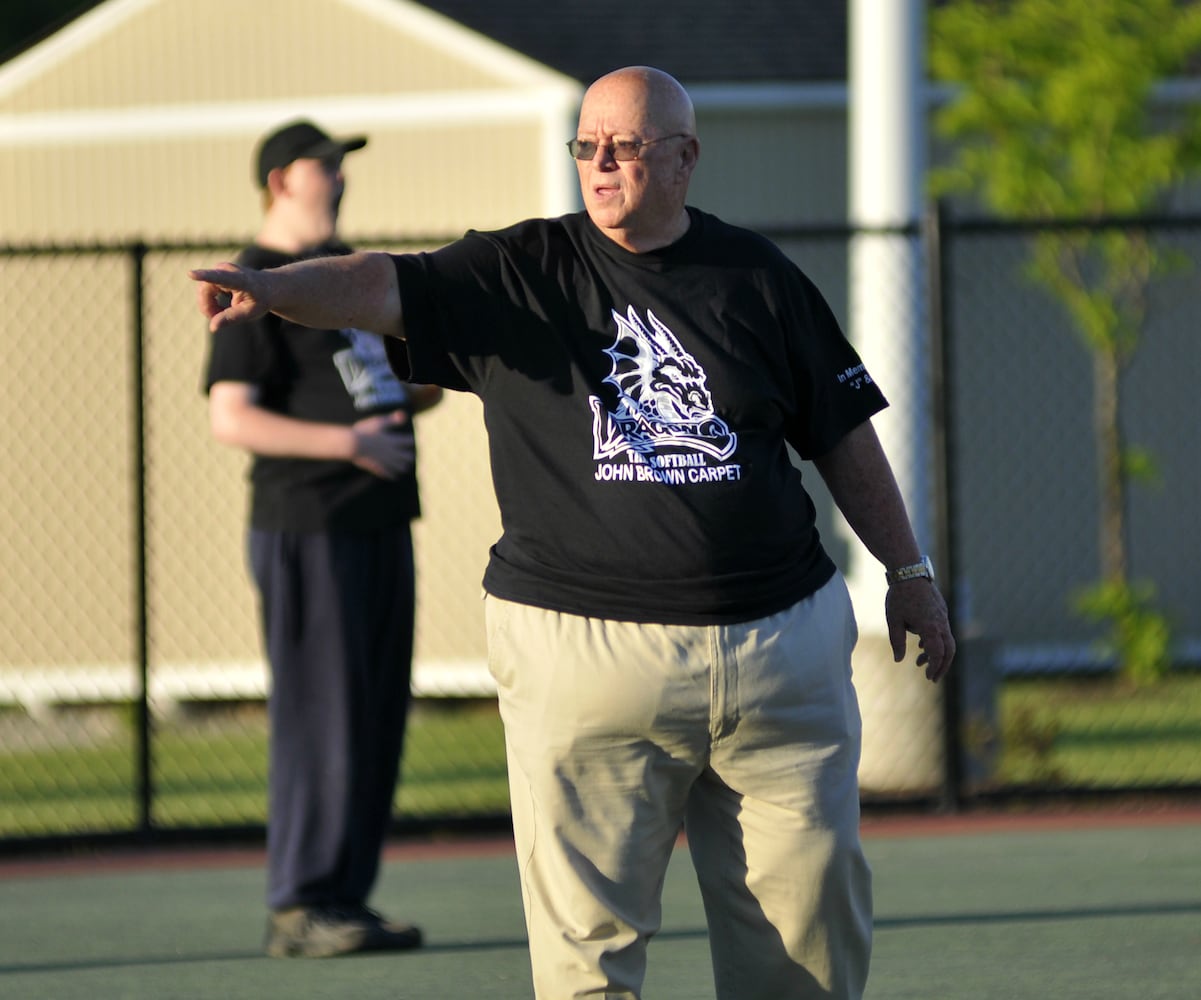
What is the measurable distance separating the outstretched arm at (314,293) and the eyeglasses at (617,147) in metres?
0.39

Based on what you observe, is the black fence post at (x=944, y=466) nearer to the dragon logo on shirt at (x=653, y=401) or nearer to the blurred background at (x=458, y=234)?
the blurred background at (x=458, y=234)

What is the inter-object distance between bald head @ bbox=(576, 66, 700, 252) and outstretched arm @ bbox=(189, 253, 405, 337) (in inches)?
15.5

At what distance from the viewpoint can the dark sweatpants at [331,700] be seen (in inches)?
208

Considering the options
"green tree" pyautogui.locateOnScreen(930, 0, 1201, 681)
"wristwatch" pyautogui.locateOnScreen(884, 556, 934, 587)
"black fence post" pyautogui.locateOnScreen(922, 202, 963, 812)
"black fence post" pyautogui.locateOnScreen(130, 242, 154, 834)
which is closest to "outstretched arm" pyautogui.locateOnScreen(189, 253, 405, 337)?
"wristwatch" pyautogui.locateOnScreen(884, 556, 934, 587)

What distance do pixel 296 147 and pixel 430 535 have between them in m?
6.09

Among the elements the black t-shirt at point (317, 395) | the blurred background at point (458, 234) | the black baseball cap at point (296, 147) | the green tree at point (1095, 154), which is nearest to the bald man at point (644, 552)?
the black t-shirt at point (317, 395)

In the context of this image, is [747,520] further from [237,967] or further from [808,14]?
[808,14]

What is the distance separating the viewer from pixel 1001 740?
862 centimetres

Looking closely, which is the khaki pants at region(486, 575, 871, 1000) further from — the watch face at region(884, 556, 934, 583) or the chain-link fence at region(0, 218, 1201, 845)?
the chain-link fence at region(0, 218, 1201, 845)

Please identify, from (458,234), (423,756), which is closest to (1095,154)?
(458,234)

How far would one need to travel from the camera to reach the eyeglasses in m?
3.51

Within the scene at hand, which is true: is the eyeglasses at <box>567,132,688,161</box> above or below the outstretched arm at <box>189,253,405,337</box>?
above

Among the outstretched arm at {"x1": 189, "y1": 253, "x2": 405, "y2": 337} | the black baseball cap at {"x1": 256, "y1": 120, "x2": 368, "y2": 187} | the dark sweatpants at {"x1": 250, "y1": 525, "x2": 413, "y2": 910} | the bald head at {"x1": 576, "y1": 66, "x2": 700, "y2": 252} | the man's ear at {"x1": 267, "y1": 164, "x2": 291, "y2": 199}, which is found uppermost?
the black baseball cap at {"x1": 256, "y1": 120, "x2": 368, "y2": 187}

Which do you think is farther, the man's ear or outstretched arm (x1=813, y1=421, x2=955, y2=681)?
the man's ear
